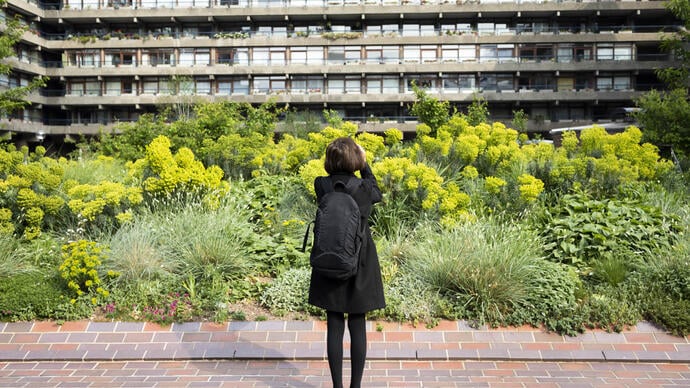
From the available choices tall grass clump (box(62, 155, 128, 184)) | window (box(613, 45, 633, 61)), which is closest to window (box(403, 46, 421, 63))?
window (box(613, 45, 633, 61))

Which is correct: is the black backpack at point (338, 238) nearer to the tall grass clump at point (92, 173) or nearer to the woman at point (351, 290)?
the woman at point (351, 290)

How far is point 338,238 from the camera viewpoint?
4578mm

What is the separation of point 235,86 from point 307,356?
50707mm

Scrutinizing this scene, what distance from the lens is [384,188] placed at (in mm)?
9281

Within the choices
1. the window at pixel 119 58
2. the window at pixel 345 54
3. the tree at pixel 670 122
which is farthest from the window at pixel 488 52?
the tree at pixel 670 122

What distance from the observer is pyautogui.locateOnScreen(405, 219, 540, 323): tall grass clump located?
6.88m

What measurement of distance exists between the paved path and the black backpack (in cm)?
146

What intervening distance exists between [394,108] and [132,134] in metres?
37.3

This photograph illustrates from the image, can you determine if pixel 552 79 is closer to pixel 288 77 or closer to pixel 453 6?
pixel 453 6

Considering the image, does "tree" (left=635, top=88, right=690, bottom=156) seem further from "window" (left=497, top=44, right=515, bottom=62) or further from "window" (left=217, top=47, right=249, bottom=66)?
"window" (left=217, top=47, right=249, bottom=66)

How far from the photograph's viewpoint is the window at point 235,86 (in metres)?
55.0

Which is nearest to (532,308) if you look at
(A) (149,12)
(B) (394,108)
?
(B) (394,108)

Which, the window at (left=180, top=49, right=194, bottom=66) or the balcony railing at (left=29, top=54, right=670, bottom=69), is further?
the window at (left=180, top=49, right=194, bottom=66)

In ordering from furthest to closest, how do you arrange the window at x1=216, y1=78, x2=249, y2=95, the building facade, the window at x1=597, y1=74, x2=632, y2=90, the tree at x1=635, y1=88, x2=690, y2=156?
the window at x1=216, y1=78, x2=249, y2=95, the window at x1=597, y1=74, x2=632, y2=90, the building facade, the tree at x1=635, y1=88, x2=690, y2=156
